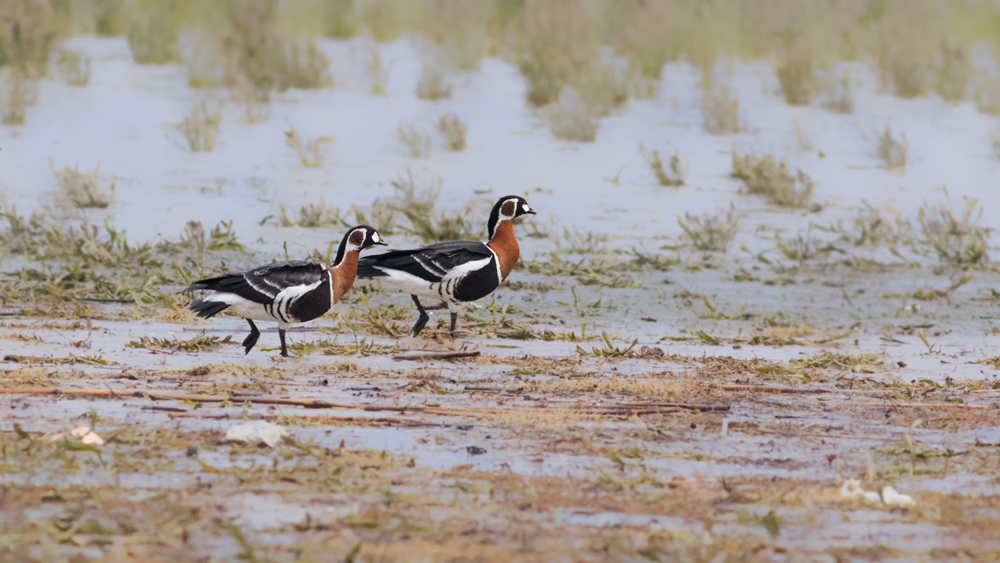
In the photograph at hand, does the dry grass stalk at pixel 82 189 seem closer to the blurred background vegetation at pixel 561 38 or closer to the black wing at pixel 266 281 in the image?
the blurred background vegetation at pixel 561 38

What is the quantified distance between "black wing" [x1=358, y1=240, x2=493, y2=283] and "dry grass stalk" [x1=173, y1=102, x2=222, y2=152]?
6.58 metres

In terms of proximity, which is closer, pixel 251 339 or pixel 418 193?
pixel 251 339

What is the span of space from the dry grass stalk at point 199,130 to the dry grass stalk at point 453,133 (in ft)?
8.41

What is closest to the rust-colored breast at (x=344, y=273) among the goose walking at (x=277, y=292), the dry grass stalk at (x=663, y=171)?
the goose walking at (x=277, y=292)

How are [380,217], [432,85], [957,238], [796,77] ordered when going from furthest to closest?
[796,77], [432,85], [957,238], [380,217]

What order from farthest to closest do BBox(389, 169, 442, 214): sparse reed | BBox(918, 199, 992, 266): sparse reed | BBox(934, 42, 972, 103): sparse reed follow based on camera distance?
BBox(934, 42, 972, 103): sparse reed, BBox(389, 169, 442, 214): sparse reed, BBox(918, 199, 992, 266): sparse reed

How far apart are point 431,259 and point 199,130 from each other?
280 inches

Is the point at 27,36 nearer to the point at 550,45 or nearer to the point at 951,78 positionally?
the point at 550,45

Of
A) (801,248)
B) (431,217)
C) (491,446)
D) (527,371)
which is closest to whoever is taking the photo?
(491,446)

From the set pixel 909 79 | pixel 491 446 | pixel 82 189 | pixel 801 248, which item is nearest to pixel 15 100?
pixel 82 189

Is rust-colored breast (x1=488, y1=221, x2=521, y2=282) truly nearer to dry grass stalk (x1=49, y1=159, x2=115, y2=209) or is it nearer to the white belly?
the white belly

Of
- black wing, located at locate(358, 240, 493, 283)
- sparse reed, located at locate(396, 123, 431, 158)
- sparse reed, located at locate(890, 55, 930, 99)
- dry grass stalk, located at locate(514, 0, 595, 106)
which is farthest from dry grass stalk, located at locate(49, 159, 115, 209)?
sparse reed, located at locate(890, 55, 930, 99)

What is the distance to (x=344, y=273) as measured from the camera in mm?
6262

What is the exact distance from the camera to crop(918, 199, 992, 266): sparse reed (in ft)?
34.3
